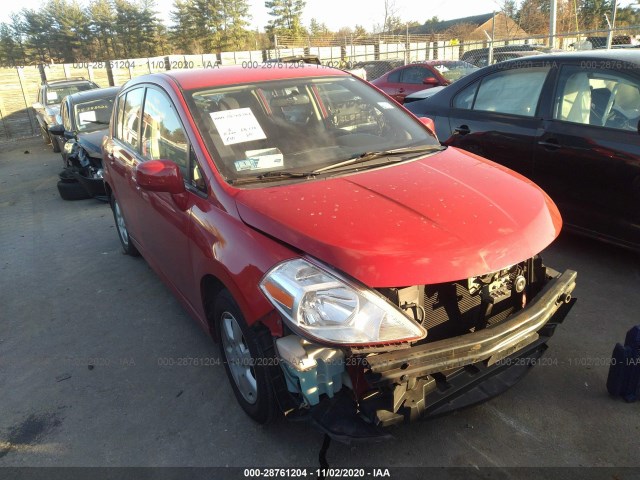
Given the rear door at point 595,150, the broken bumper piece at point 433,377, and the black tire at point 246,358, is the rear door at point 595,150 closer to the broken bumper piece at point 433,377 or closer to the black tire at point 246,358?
the broken bumper piece at point 433,377

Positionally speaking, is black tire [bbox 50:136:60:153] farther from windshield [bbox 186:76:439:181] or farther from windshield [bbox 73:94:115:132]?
windshield [bbox 186:76:439:181]

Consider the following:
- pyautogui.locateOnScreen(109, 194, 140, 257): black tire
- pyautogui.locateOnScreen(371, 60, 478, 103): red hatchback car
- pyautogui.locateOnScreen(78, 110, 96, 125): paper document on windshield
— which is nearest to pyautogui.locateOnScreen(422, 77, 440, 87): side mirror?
pyautogui.locateOnScreen(371, 60, 478, 103): red hatchback car

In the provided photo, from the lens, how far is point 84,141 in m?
7.87

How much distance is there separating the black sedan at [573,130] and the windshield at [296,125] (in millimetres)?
1513

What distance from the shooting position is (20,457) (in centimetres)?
259

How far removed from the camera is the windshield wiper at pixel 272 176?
2564mm

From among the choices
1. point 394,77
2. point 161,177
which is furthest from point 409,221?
point 394,77

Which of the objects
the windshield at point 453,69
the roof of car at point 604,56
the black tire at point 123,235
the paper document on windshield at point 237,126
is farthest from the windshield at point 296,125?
the windshield at point 453,69

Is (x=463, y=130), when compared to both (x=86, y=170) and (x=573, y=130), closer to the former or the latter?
(x=573, y=130)

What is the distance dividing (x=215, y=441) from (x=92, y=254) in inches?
143

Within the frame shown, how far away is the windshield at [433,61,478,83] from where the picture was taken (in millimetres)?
13359

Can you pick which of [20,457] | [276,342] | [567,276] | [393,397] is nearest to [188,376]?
[20,457]

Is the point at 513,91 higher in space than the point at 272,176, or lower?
higher

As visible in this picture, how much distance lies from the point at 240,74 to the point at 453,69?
12079 millimetres
